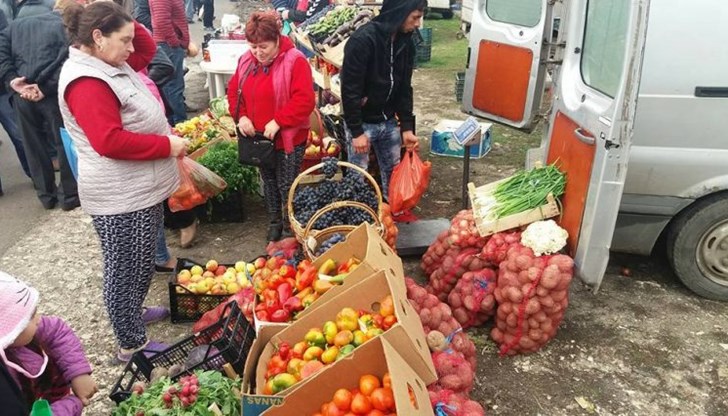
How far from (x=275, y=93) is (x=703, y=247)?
11.1ft

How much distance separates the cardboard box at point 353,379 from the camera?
2357mm

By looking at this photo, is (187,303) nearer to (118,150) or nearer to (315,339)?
(118,150)

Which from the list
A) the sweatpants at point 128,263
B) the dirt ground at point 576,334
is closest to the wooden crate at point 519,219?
the dirt ground at point 576,334

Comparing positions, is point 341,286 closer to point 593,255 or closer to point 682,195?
point 593,255

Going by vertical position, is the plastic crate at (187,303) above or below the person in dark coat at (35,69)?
below

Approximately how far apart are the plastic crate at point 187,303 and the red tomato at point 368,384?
73.3 inches

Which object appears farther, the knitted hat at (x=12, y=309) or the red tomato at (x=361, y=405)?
the red tomato at (x=361, y=405)

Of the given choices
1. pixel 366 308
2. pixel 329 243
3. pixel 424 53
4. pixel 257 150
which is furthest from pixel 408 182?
pixel 424 53

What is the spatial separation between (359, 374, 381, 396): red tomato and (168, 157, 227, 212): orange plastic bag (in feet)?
7.95

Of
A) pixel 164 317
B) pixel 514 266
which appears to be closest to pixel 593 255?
pixel 514 266

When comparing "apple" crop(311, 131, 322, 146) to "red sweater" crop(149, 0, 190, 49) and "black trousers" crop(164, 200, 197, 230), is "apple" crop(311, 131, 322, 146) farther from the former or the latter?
"red sweater" crop(149, 0, 190, 49)

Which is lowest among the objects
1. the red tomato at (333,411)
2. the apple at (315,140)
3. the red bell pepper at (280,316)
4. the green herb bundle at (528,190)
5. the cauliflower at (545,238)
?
the red bell pepper at (280,316)

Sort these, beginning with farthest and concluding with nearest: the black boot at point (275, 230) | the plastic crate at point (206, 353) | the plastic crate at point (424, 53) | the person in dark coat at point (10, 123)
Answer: the plastic crate at point (424, 53)
the person in dark coat at point (10, 123)
the black boot at point (275, 230)
the plastic crate at point (206, 353)

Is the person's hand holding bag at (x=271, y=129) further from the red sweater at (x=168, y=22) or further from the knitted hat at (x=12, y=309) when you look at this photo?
the red sweater at (x=168, y=22)
